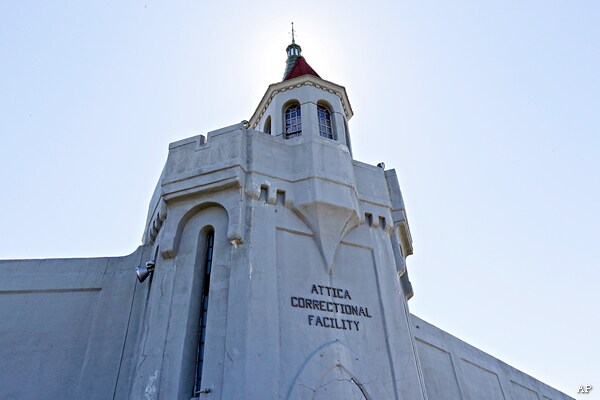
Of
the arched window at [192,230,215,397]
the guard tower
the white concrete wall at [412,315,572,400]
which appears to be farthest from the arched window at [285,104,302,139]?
the white concrete wall at [412,315,572,400]

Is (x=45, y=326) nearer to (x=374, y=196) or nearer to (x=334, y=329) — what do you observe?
(x=334, y=329)

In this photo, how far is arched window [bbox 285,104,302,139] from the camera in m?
15.5

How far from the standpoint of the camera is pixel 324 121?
53.0 feet

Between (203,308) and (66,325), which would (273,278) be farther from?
(66,325)

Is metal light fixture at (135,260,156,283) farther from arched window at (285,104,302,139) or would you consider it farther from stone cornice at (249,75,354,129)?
stone cornice at (249,75,354,129)

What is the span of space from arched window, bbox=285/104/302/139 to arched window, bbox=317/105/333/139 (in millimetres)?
735

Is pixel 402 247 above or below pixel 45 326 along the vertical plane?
above

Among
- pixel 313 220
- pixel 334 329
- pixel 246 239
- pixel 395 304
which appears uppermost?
pixel 313 220

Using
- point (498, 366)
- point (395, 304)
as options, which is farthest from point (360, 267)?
point (498, 366)

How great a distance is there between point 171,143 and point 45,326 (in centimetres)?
661

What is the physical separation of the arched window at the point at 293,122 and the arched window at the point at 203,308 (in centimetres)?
494

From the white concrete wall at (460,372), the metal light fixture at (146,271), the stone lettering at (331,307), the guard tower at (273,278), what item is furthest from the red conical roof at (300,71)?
the white concrete wall at (460,372)

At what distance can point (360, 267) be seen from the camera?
1252 cm

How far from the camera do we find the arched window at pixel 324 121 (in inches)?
623
